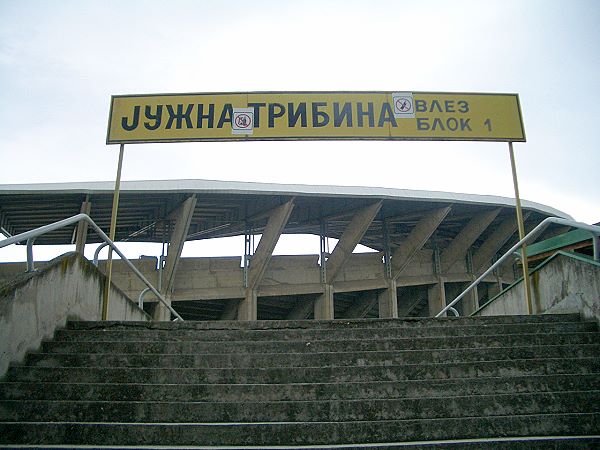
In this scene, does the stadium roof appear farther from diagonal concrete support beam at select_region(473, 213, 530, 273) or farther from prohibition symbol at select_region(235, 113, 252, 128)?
prohibition symbol at select_region(235, 113, 252, 128)

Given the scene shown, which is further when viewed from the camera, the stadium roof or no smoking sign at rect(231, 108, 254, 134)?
the stadium roof

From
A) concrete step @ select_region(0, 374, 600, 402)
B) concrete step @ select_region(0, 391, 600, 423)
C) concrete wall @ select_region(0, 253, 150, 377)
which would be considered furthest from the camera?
concrete wall @ select_region(0, 253, 150, 377)

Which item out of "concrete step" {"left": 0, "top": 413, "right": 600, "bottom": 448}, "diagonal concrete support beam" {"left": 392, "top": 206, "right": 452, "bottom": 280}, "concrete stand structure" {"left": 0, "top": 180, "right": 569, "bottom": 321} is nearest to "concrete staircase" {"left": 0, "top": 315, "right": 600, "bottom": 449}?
"concrete step" {"left": 0, "top": 413, "right": 600, "bottom": 448}

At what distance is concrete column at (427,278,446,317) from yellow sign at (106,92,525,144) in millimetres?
18427

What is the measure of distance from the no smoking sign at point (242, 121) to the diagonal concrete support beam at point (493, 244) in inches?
827

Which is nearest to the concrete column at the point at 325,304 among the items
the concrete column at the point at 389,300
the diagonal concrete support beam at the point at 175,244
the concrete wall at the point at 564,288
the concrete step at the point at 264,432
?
the concrete column at the point at 389,300

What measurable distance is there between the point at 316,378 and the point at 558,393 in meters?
1.87

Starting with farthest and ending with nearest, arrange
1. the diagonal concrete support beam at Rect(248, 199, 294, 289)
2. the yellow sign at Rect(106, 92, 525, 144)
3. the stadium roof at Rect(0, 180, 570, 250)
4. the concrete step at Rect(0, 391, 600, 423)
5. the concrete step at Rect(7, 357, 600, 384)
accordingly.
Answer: the diagonal concrete support beam at Rect(248, 199, 294, 289)
the stadium roof at Rect(0, 180, 570, 250)
the yellow sign at Rect(106, 92, 525, 144)
the concrete step at Rect(7, 357, 600, 384)
the concrete step at Rect(0, 391, 600, 423)

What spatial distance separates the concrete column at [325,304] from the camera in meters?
22.8

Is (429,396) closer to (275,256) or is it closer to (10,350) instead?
(10,350)

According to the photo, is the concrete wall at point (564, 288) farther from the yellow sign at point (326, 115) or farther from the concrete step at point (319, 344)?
the yellow sign at point (326, 115)

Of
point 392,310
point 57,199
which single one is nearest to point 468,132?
point 57,199

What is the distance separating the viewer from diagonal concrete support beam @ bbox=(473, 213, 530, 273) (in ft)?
88.3

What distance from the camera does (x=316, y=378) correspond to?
457cm
